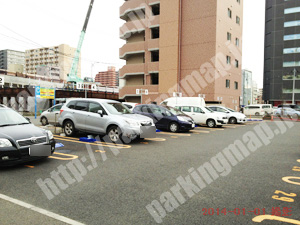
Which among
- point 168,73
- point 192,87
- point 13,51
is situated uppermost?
point 13,51

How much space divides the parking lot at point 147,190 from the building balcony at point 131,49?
29.7 metres

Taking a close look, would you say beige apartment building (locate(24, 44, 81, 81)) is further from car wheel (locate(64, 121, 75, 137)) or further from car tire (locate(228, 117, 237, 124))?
car wheel (locate(64, 121, 75, 137))

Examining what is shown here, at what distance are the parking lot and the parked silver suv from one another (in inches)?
67.5

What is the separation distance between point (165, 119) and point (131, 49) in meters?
24.9

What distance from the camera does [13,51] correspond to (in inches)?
5551

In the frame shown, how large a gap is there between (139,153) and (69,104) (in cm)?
471

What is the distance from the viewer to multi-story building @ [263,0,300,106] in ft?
173

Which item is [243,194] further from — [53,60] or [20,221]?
[53,60]

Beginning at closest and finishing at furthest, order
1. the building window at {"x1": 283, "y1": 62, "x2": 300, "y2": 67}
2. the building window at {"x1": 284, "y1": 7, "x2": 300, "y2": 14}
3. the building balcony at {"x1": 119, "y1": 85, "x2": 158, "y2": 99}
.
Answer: the building balcony at {"x1": 119, "y1": 85, "x2": 158, "y2": 99}, the building window at {"x1": 284, "y1": 7, "x2": 300, "y2": 14}, the building window at {"x1": 283, "y1": 62, "x2": 300, "y2": 67}

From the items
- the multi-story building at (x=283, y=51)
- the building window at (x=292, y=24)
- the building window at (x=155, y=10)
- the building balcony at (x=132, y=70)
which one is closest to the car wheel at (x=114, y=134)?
the building balcony at (x=132, y=70)

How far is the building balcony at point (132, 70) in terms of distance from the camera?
34.2 meters

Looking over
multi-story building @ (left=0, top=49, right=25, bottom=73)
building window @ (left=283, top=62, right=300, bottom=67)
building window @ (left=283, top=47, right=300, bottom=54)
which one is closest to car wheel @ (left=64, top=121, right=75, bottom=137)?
building window @ (left=283, top=62, right=300, bottom=67)

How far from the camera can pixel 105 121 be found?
29.2 feet

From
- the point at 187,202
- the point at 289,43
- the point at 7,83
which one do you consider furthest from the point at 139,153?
the point at 289,43
